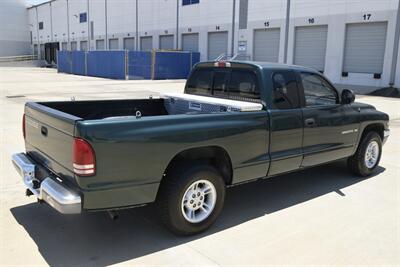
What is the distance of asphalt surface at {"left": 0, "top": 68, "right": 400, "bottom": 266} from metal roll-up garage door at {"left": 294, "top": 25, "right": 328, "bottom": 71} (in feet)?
75.4

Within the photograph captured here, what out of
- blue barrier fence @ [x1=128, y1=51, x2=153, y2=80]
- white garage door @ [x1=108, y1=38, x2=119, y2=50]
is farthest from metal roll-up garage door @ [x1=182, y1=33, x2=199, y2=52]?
white garage door @ [x1=108, y1=38, x2=119, y2=50]

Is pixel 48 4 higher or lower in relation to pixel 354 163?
higher

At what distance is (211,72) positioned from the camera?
17.9 ft

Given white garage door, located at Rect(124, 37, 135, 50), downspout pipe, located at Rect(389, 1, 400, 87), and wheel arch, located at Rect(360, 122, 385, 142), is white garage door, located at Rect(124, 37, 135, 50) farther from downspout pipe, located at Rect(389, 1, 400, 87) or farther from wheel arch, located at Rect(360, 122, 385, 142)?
wheel arch, located at Rect(360, 122, 385, 142)

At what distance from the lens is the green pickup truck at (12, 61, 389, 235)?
11.3ft

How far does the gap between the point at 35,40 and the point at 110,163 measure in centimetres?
8179

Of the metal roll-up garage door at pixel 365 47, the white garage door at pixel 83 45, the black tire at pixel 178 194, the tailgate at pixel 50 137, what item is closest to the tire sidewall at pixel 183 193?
the black tire at pixel 178 194

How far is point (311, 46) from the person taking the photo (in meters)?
27.8

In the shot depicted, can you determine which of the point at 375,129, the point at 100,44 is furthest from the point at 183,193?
the point at 100,44

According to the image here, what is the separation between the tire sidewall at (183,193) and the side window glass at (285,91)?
4.03ft

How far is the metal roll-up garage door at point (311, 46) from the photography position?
27172mm

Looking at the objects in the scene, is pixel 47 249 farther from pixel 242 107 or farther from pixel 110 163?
pixel 242 107

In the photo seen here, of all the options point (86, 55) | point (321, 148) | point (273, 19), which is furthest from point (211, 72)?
point (86, 55)

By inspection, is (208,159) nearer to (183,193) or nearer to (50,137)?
(183,193)
